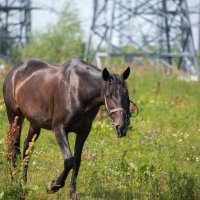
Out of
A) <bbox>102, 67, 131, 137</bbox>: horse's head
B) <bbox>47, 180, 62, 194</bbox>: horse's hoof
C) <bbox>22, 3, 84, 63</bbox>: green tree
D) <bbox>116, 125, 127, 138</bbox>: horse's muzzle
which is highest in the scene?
<bbox>22, 3, 84, 63</bbox>: green tree

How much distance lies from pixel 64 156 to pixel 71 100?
70 centimetres

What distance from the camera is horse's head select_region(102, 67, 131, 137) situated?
644 centimetres

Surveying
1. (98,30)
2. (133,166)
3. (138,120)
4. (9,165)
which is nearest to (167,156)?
(133,166)

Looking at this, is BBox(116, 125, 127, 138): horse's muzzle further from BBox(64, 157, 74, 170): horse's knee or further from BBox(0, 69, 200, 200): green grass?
BBox(0, 69, 200, 200): green grass

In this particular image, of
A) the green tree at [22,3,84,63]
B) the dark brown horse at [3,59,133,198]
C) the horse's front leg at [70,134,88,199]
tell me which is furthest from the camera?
the green tree at [22,3,84,63]

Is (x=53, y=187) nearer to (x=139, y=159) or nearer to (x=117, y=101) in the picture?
(x=117, y=101)

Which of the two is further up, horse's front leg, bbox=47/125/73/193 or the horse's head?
the horse's head

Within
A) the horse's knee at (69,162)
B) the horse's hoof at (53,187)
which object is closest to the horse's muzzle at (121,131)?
the horse's knee at (69,162)

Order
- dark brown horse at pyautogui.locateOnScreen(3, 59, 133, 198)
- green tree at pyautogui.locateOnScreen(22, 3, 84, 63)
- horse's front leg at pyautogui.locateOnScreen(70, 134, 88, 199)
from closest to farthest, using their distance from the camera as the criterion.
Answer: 1. dark brown horse at pyautogui.locateOnScreen(3, 59, 133, 198)
2. horse's front leg at pyautogui.locateOnScreen(70, 134, 88, 199)
3. green tree at pyautogui.locateOnScreen(22, 3, 84, 63)

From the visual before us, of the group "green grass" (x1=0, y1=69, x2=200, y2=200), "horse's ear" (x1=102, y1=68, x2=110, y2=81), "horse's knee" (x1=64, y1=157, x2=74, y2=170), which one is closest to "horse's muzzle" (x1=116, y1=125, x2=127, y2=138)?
"horse's ear" (x1=102, y1=68, x2=110, y2=81)

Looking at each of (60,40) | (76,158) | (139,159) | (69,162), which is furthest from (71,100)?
(60,40)

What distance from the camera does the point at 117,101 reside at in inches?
257

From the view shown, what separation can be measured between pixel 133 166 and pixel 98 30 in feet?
55.2

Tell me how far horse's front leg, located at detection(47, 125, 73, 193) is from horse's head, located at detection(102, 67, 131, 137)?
2.55ft
